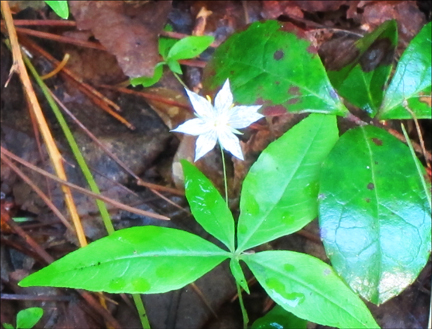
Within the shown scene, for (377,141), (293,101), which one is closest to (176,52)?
(293,101)

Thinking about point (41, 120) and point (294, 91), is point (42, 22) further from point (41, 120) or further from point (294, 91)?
point (294, 91)

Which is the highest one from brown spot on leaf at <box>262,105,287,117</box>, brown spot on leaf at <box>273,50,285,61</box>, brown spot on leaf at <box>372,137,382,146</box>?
brown spot on leaf at <box>273,50,285,61</box>

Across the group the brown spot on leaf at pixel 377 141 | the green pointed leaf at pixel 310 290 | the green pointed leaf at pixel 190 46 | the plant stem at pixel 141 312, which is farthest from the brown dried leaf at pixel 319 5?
the plant stem at pixel 141 312

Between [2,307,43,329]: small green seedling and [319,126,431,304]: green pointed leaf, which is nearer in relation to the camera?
[319,126,431,304]: green pointed leaf

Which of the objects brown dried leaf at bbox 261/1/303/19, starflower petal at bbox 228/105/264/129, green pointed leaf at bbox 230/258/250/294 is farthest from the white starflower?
brown dried leaf at bbox 261/1/303/19

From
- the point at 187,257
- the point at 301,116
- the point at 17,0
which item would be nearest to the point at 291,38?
the point at 301,116

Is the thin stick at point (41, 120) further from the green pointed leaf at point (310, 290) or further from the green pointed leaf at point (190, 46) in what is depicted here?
the green pointed leaf at point (310, 290)

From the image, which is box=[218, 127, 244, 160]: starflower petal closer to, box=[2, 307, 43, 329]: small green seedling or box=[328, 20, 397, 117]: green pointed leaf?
box=[328, 20, 397, 117]: green pointed leaf
